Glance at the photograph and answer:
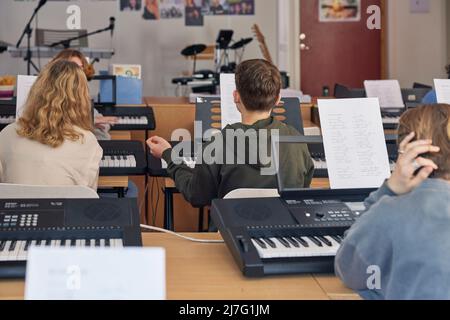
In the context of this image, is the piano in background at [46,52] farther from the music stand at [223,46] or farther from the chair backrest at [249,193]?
the chair backrest at [249,193]

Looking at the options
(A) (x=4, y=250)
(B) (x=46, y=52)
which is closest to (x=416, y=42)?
(B) (x=46, y=52)

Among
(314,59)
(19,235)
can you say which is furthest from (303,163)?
(314,59)

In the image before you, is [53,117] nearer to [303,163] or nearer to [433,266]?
[303,163]

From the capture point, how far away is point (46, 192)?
2502 millimetres

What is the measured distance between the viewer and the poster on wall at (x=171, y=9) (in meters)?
11.4

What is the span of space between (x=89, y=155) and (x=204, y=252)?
1.15m

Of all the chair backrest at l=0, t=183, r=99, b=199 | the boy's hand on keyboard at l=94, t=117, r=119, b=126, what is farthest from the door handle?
the chair backrest at l=0, t=183, r=99, b=199

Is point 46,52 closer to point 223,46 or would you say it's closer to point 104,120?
point 223,46

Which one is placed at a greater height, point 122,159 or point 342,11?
point 342,11

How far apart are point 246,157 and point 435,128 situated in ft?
4.74

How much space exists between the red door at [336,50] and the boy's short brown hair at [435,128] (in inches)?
331

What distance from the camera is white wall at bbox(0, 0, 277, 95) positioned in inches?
440

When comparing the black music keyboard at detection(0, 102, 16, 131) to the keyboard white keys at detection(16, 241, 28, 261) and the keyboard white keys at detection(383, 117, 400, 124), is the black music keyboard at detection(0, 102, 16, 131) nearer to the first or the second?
the keyboard white keys at detection(383, 117, 400, 124)

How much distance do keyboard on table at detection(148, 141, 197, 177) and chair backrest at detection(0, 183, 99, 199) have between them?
1434 mm
